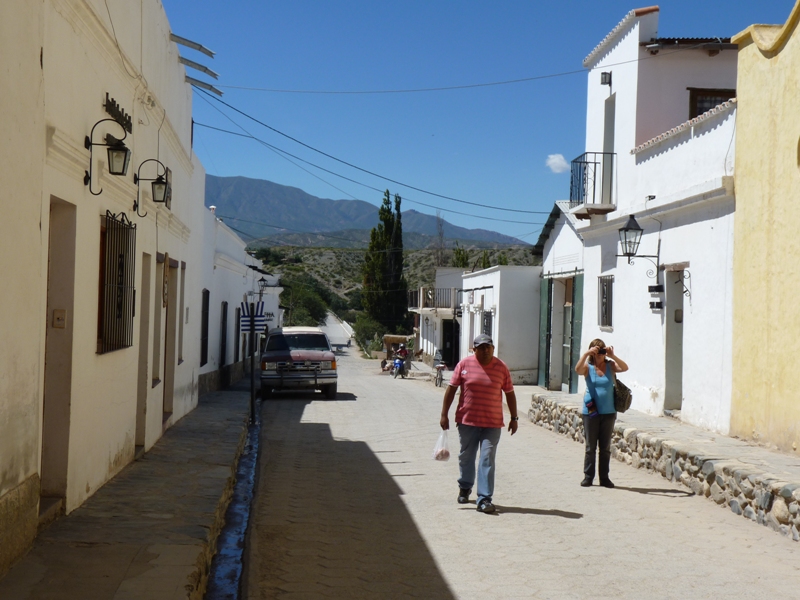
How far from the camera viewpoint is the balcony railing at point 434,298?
41375 mm

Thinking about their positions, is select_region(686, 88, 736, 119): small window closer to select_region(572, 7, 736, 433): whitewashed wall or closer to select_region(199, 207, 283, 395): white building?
select_region(572, 7, 736, 433): whitewashed wall

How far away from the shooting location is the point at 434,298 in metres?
44.4

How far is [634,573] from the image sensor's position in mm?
6105

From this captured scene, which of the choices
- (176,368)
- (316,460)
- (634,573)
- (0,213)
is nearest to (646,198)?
(316,460)

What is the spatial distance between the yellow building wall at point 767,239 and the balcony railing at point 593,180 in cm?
533

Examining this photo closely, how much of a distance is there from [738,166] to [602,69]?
699cm

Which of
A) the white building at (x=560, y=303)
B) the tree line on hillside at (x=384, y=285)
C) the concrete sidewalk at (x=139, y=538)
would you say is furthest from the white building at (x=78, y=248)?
the tree line on hillside at (x=384, y=285)

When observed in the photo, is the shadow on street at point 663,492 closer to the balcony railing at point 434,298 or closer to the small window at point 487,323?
the small window at point 487,323

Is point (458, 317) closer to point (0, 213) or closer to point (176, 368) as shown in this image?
point (176, 368)

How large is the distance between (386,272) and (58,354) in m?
49.8

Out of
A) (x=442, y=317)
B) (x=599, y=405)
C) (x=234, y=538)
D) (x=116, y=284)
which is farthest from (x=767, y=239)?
(x=442, y=317)

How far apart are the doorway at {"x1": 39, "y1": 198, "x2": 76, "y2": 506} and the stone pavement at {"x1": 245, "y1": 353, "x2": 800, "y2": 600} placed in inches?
61.9

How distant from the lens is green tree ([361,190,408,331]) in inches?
2199

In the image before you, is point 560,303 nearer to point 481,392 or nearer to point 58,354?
point 481,392
